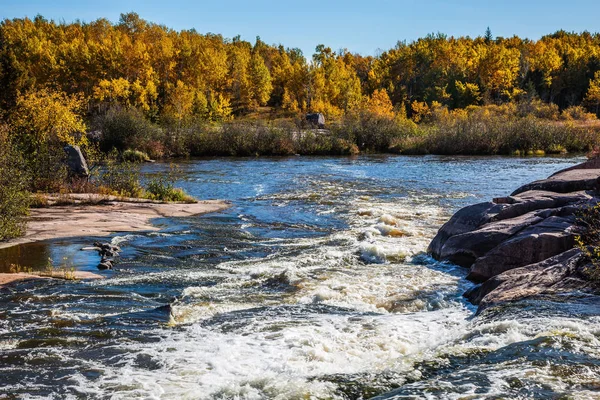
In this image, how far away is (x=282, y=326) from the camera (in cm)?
966

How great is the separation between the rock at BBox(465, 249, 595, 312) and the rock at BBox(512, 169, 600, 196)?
19.4ft

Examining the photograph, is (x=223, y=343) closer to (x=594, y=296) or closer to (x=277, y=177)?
(x=594, y=296)

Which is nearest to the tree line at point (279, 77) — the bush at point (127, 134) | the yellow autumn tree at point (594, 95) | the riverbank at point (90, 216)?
the yellow autumn tree at point (594, 95)

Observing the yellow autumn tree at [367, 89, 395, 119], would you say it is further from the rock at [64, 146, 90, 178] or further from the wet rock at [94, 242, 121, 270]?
the wet rock at [94, 242, 121, 270]

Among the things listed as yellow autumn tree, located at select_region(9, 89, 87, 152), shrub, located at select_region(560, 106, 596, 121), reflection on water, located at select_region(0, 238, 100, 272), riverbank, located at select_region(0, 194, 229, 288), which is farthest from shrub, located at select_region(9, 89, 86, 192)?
shrub, located at select_region(560, 106, 596, 121)

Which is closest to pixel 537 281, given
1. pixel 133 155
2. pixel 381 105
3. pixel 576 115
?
pixel 133 155

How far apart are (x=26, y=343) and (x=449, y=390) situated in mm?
6254

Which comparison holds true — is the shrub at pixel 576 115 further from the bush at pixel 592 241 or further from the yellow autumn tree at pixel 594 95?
the bush at pixel 592 241

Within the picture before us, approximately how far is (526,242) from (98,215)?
13616 mm

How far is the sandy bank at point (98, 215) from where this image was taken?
662 inches

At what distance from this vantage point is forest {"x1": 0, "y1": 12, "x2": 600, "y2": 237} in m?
26.0

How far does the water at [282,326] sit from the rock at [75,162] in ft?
27.3

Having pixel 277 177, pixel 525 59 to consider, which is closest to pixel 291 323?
pixel 277 177

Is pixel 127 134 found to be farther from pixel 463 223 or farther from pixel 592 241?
pixel 592 241
